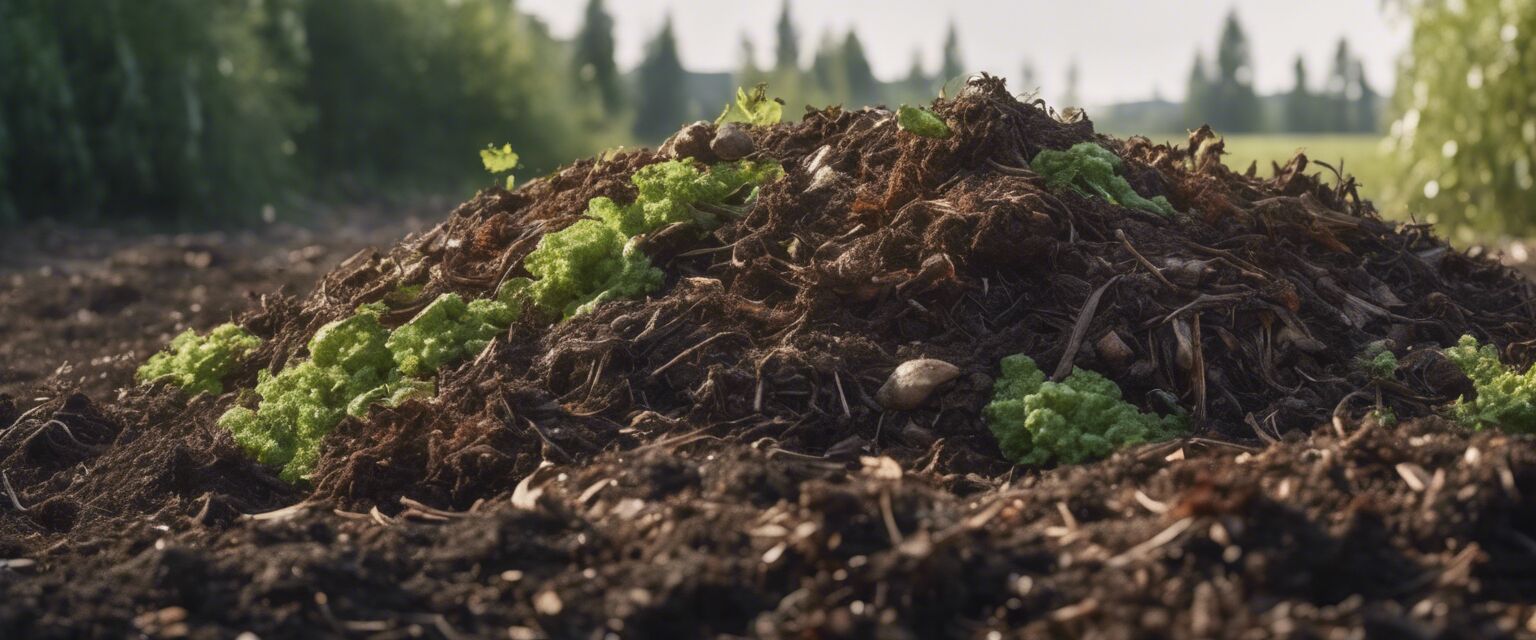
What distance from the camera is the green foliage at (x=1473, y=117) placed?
1332 centimetres

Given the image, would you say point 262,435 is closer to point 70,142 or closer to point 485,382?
point 485,382

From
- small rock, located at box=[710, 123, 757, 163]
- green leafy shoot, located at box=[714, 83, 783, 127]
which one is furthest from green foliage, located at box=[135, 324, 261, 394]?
green leafy shoot, located at box=[714, 83, 783, 127]

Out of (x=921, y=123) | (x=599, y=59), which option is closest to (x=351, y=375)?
(x=921, y=123)

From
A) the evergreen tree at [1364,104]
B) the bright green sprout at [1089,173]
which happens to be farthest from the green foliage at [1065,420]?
the evergreen tree at [1364,104]

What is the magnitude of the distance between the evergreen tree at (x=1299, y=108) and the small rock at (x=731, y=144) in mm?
106864

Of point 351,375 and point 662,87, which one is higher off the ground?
point 351,375

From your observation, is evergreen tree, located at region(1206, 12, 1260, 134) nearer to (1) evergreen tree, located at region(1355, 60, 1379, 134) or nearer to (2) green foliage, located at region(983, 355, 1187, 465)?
(1) evergreen tree, located at region(1355, 60, 1379, 134)

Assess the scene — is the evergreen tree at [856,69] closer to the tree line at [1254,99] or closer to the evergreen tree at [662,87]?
the evergreen tree at [662,87]

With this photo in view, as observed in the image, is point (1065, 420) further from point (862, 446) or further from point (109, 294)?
point (109, 294)

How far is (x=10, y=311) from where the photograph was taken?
28.2ft

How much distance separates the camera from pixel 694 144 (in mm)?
5133

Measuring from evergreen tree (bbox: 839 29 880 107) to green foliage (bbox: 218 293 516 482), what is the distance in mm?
77090

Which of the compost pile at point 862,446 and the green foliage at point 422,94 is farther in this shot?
the green foliage at point 422,94

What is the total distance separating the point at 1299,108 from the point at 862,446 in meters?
109
